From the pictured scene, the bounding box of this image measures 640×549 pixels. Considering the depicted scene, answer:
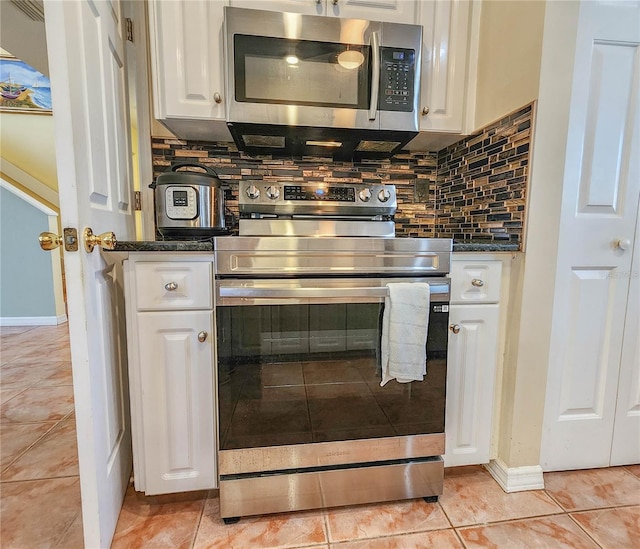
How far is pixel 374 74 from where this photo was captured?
3.99 feet

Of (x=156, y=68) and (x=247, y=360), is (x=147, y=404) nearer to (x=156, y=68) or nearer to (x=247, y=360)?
(x=247, y=360)

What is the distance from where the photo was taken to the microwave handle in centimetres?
120

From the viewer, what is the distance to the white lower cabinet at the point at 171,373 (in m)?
1.02

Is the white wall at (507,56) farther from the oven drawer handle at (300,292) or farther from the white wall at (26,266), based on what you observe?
the white wall at (26,266)

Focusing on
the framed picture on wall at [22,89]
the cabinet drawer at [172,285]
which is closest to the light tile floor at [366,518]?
the cabinet drawer at [172,285]

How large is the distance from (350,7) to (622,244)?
130 cm

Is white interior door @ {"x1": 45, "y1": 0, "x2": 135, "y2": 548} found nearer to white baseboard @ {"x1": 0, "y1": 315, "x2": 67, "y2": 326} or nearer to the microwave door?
the microwave door

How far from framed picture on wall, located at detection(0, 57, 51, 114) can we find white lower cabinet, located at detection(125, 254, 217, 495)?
208 inches

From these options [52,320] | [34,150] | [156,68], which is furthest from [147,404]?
[34,150]

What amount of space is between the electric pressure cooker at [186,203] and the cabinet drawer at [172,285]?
0.85 feet

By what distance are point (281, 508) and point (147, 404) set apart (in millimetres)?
552

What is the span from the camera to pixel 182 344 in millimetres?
1050

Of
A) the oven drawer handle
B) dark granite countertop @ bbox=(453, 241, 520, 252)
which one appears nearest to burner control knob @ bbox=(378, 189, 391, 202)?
dark granite countertop @ bbox=(453, 241, 520, 252)

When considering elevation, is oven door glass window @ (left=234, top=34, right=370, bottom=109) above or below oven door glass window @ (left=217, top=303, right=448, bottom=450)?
above
